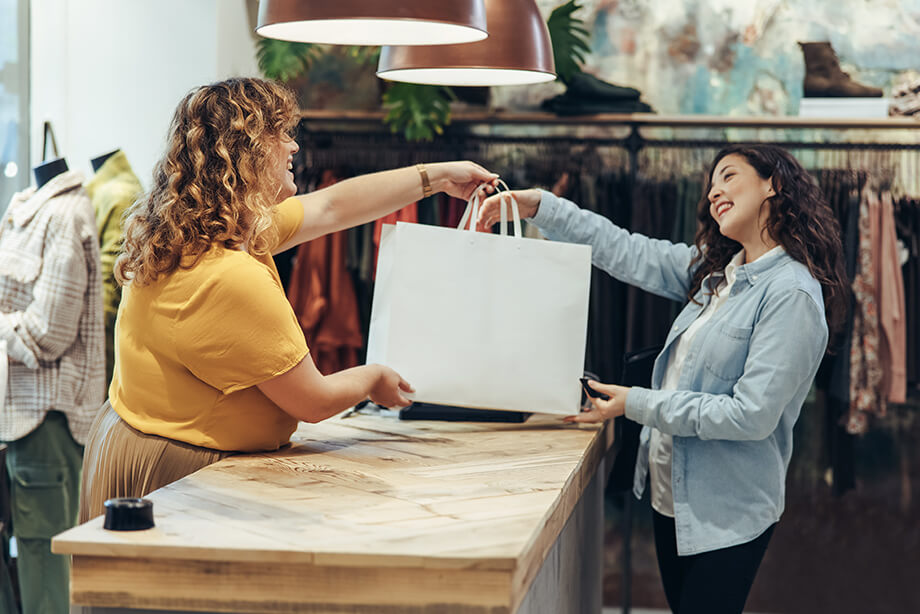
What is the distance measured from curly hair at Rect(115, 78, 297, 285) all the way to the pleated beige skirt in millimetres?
291

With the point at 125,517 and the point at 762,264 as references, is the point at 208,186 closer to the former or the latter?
the point at 125,517

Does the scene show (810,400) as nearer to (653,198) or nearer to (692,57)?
(653,198)

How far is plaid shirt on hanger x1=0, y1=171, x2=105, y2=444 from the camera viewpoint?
3.01 m

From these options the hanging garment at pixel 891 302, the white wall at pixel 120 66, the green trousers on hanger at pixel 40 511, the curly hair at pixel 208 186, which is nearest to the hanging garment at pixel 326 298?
the white wall at pixel 120 66

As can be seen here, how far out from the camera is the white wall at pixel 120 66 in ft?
12.9

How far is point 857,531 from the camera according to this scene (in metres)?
4.39

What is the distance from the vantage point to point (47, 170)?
317 centimetres

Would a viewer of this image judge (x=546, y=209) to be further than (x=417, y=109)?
No

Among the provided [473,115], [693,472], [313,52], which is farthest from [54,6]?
[693,472]

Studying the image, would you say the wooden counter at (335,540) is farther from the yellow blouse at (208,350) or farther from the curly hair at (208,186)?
the curly hair at (208,186)

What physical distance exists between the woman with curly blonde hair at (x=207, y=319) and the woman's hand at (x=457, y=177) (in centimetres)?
59

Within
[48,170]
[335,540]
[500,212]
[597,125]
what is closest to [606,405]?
[500,212]

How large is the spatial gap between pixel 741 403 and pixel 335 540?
111cm

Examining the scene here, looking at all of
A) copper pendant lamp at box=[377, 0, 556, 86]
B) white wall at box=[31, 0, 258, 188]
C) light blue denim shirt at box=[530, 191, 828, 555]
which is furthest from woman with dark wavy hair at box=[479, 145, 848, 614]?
white wall at box=[31, 0, 258, 188]
